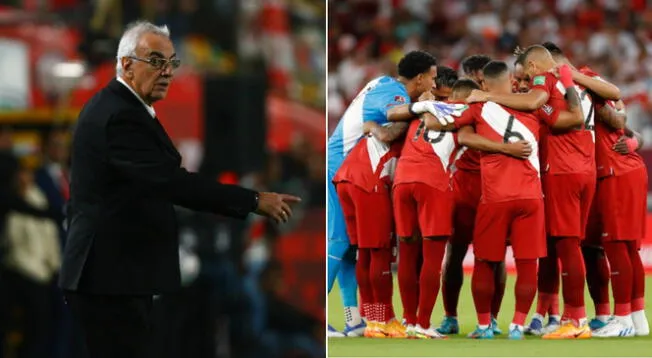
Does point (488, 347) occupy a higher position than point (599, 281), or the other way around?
point (599, 281)

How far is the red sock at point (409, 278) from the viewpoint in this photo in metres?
6.65

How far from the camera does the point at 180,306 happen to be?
5648 mm

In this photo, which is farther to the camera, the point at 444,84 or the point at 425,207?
the point at 444,84

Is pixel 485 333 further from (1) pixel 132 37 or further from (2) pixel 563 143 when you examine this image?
(1) pixel 132 37

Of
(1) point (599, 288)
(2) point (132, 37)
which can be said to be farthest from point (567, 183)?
(2) point (132, 37)

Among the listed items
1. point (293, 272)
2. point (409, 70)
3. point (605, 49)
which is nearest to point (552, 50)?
point (409, 70)

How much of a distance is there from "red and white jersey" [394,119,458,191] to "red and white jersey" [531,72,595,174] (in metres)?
0.50

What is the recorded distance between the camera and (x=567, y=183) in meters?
6.48

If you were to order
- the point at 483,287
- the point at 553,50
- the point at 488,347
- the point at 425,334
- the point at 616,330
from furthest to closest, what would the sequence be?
the point at 553,50, the point at 616,330, the point at 425,334, the point at 483,287, the point at 488,347

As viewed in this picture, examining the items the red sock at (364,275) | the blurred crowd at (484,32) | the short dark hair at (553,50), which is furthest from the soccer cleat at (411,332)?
the blurred crowd at (484,32)

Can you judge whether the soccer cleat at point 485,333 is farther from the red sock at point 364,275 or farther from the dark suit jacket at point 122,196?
the dark suit jacket at point 122,196

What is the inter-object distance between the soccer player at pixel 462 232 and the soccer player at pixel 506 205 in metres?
0.37

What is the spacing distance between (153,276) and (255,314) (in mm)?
1785

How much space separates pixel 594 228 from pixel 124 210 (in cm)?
364
